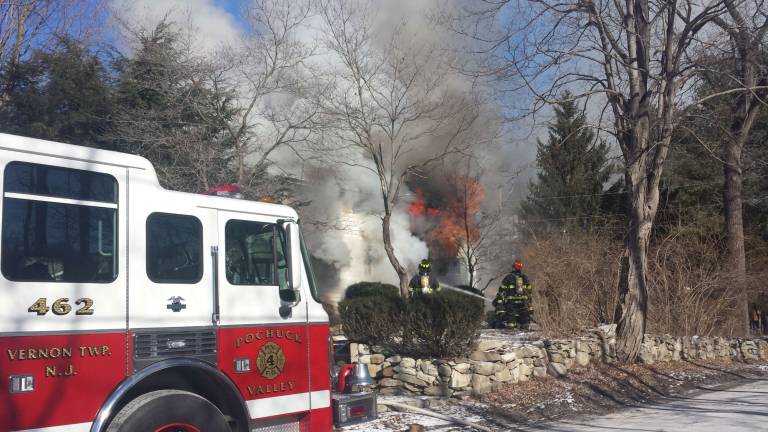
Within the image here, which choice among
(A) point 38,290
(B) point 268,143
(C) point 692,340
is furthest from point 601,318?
(A) point 38,290

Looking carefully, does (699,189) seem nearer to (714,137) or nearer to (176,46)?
(714,137)

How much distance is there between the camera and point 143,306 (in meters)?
4.49

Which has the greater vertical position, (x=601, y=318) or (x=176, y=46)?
(x=176, y=46)

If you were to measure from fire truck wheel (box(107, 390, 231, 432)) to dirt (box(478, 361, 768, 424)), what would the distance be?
14.8ft

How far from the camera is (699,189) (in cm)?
2308

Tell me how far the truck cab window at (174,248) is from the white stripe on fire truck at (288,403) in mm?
977

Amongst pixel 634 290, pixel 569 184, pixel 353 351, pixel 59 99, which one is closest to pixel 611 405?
pixel 634 290

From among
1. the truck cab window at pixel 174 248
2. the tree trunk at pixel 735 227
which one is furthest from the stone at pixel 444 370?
the tree trunk at pixel 735 227

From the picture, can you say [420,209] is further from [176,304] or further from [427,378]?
[176,304]

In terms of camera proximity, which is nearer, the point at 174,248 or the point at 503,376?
the point at 174,248

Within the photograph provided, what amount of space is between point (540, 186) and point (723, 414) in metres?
19.2

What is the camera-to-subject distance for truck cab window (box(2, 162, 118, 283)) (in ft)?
13.3

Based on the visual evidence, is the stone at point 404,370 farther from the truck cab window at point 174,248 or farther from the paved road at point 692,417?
the truck cab window at point 174,248

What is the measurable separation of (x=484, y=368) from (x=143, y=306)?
571 cm
